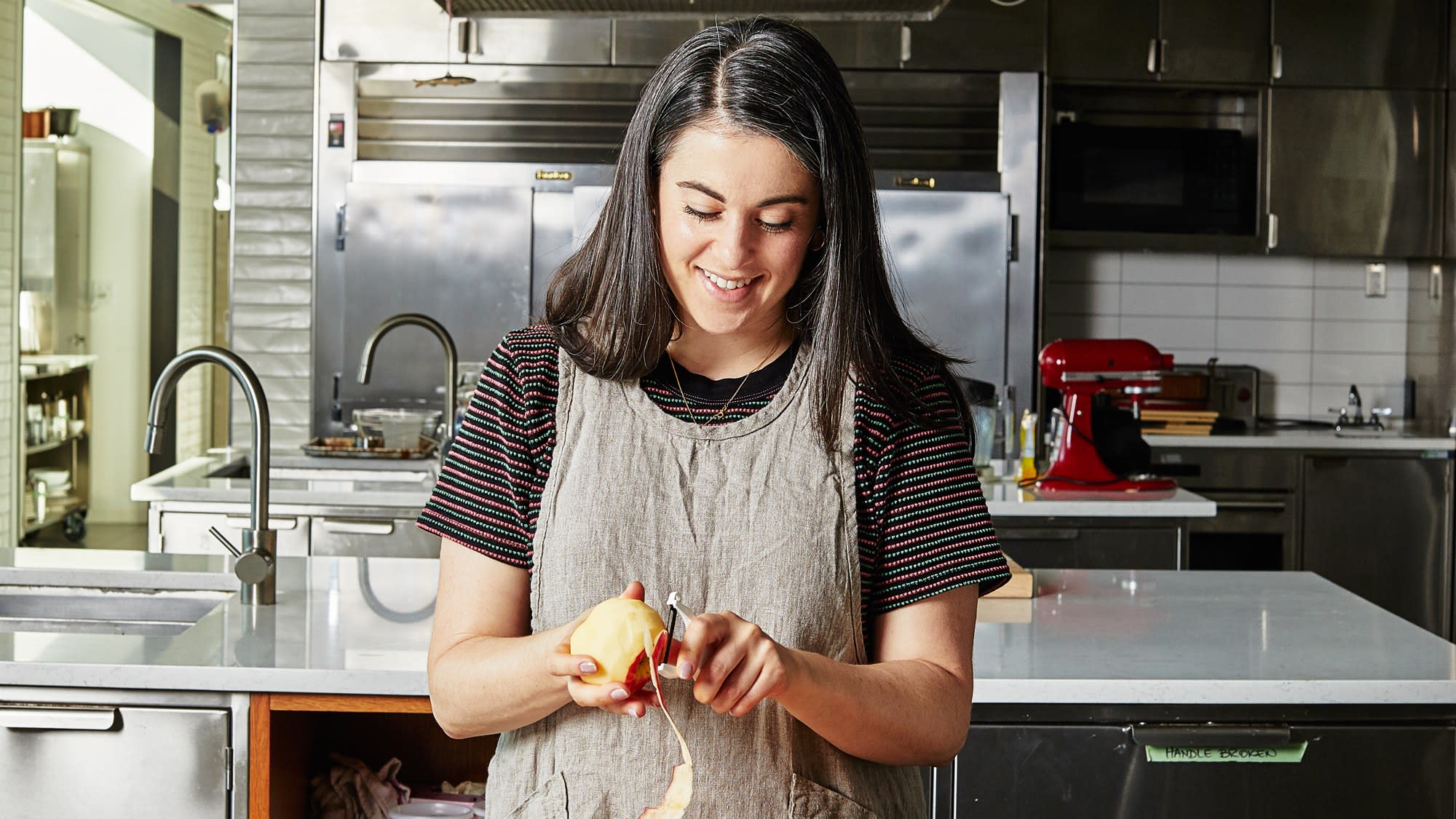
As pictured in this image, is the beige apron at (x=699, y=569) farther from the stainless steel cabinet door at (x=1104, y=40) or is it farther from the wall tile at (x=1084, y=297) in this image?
the wall tile at (x=1084, y=297)

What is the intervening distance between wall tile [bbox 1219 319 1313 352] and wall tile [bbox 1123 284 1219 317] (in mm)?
100

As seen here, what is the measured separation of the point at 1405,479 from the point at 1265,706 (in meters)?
3.59

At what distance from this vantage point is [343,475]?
12.2ft

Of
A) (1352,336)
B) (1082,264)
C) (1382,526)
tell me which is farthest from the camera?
(1352,336)

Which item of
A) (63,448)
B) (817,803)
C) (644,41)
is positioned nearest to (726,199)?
(817,803)

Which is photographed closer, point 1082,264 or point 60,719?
point 60,719

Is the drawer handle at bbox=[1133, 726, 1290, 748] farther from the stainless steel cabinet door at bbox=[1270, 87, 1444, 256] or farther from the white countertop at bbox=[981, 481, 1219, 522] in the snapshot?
the stainless steel cabinet door at bbox=[1270, 87, 1444, 256]

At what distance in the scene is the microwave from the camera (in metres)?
5.01

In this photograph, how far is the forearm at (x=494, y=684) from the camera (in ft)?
3.62

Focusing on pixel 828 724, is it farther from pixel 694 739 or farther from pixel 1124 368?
pixel 1124 368

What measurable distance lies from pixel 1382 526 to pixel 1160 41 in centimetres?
189

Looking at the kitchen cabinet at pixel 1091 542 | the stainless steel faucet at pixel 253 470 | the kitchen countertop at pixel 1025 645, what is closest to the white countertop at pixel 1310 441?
the kitchen cabinet at pixel 1091 542

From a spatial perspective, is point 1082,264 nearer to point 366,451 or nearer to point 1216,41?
point 1216,41

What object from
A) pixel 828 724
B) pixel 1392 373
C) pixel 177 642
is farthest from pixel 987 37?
pixel 828 724
